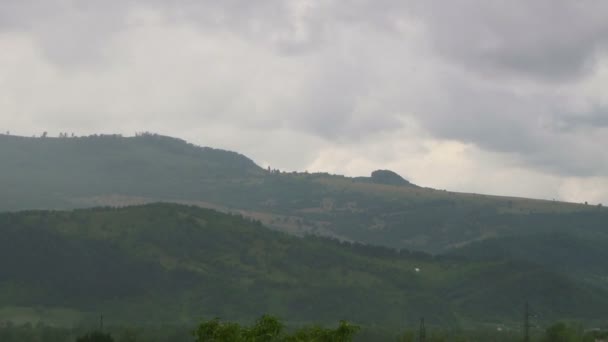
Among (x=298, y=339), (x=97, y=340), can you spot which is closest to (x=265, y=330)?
(x=298, y=339)

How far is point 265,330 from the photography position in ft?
338

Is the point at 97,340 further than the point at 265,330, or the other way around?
the point at 97,340

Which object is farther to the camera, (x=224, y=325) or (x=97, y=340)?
(x=97, y=340)

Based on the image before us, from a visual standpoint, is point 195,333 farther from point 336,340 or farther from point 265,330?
point 336,340

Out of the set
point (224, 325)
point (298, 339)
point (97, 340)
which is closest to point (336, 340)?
point (298, 339)

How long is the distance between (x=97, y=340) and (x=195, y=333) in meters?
75.9

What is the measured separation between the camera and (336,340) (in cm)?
10419

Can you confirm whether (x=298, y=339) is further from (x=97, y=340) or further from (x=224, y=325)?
(x=97, y=340)

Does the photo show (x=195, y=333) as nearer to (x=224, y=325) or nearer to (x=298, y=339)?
(x=224, y=325)

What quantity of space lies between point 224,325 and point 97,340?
257 feet

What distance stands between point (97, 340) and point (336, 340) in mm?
80263

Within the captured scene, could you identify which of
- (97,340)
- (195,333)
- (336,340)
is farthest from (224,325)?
(97,340)

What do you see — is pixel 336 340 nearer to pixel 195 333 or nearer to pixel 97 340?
pixel 195 333

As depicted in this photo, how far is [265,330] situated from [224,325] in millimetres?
4048
